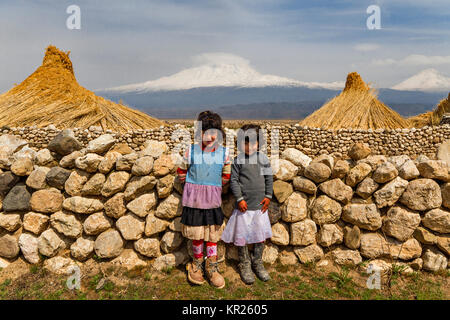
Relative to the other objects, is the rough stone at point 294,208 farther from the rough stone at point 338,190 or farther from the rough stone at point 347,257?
the rough stone at point 347,257

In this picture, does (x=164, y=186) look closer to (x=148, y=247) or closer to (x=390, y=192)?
(x=148, y=247)

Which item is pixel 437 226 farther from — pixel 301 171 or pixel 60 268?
pixel 60 268

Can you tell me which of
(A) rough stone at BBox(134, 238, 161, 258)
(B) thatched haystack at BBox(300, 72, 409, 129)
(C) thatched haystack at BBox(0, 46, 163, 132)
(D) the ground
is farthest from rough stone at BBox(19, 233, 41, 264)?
(B) thatched haystack at BBox(300, 72, 409, 129)

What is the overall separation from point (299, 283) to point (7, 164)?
14.1 feet

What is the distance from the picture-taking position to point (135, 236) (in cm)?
331

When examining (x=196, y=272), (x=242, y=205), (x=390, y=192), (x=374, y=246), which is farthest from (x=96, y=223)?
(x=390, y=192)

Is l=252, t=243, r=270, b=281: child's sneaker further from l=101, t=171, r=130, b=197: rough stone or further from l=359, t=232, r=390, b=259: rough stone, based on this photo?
l=101, t=171, r=130, b=197: rough stone

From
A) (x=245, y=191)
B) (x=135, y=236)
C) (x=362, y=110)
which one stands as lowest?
(x=135, y=236)

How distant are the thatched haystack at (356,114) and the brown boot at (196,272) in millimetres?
8299

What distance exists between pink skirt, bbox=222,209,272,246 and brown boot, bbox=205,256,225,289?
328 millimetres

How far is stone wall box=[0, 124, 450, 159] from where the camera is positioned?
368 inches

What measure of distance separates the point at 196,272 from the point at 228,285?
0.41 meters

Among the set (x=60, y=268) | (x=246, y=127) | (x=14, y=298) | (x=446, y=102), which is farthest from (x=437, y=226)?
(x=446, y=102)

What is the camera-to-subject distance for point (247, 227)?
2.94m
